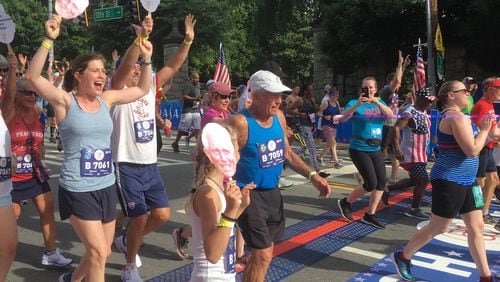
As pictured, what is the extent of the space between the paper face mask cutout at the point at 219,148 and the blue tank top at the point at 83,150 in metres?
1.26

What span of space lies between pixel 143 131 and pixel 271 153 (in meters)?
1.23

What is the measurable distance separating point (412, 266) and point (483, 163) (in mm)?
1715

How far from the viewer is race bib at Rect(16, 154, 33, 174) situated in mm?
4418

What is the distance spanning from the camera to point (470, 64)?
23109 millimetres

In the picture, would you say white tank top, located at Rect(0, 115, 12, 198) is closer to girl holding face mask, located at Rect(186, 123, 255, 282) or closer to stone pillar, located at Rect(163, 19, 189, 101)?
girl holding face mask, located at Rect(186, 123, 255, 282)

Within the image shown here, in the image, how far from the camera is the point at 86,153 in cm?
322

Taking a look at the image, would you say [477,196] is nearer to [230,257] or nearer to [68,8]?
[230,257]

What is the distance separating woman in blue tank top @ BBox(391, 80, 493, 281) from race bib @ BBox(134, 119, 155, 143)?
92.8 inches

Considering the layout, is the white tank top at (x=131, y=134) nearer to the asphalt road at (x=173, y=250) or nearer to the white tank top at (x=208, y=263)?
the asphalt road at (x=173, y=250)

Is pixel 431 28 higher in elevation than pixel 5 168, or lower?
higher

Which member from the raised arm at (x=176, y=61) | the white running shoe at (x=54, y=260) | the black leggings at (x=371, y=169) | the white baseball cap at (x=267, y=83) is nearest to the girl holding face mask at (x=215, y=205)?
the white baseball cap at (x=267, y=83)

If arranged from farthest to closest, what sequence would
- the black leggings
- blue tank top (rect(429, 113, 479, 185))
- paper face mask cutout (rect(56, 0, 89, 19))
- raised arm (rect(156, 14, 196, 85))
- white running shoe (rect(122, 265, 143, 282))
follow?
1. the black leggings
2. raised arm (rect(156, 14, 196, 85))
3. white running shoe (rect(122, 265, 143, 282))
4. blue tank top (rect(429, 113, 479, 185))
5. paper face mask cutout (rect(56, 0, 89, 19))

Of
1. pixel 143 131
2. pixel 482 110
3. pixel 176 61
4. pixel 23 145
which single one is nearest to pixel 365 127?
pixel 482 110

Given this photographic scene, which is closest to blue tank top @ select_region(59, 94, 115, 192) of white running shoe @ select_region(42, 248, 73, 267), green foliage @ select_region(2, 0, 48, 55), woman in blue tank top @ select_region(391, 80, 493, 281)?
white running shoe @ select_region(42, 248, 73, 267)
